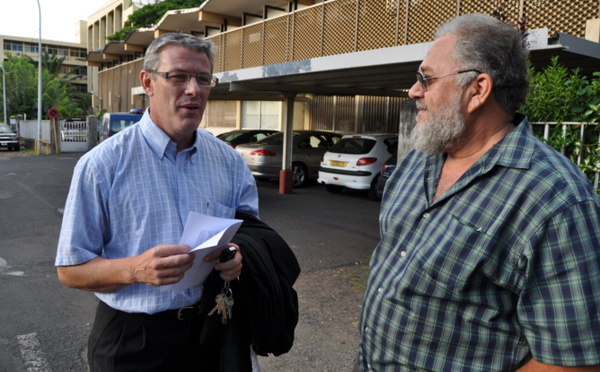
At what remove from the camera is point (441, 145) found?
1.81 metres

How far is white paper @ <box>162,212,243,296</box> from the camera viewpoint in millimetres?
1743

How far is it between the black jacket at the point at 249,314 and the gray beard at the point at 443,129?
781mm

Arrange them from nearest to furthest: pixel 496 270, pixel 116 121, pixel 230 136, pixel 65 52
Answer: pixel 496 270 → pixel 230 136 → pixel 116 121 → pixel 65 52

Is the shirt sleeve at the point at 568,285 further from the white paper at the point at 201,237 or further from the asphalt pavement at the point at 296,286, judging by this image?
the asphalt pavement at the point at 296,286

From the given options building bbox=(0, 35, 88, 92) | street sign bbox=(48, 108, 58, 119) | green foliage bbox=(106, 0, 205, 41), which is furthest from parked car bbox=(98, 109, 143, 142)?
building bbox=(0, 35, 88, 92)

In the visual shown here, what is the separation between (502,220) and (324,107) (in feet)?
59.7

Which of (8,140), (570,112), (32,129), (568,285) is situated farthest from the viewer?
(32,129)

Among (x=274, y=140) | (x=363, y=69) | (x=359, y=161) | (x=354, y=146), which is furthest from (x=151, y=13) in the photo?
(x=363, y=69)

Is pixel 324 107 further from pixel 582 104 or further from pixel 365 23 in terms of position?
pixel 582 104

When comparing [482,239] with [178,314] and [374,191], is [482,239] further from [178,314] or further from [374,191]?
[374,191]

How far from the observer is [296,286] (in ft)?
19.2

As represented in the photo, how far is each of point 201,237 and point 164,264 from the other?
6.3 inches

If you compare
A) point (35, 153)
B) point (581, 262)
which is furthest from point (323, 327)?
point (35, 153)

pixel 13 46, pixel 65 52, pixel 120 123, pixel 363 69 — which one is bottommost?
pixel 120 123
